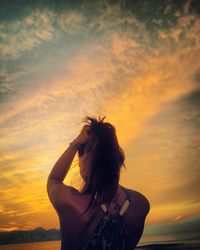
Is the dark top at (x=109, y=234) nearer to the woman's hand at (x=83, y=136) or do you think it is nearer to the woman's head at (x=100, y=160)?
the woman's head at (x=100, y=160)

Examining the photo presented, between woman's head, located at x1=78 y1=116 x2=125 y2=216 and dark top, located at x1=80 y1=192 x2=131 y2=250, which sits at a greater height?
woman's head, located at x1=78 y1=116 x2=125 y2=216

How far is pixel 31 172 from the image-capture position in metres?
3.81

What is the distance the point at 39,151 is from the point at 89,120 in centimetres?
247

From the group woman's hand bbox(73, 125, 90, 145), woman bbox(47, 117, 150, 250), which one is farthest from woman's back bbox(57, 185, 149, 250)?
woman's hand bbox(73, 125, 90, 145)

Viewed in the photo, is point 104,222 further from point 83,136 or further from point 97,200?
point 83,136

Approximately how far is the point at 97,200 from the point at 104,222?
0.08m

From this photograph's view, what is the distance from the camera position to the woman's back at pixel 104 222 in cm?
96

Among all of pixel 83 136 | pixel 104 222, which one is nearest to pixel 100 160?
pixel 83 136

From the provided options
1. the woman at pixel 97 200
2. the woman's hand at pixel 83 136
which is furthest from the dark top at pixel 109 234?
the woman's hand at pixel 83 136

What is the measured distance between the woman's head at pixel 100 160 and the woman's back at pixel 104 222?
44 mm

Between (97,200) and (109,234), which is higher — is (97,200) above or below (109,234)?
above

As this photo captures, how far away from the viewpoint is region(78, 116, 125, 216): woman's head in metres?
1.01

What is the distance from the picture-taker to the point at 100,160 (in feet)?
3.43

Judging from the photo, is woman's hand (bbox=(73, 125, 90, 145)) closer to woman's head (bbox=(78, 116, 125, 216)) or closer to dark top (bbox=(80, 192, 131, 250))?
woman's head (bbox=(78, 116, 125, 216))
